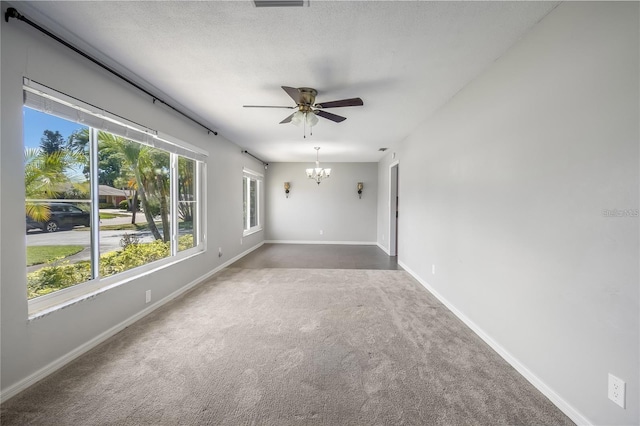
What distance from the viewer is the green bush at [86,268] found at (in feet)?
6.25

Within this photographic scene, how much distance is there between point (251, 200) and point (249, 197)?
20 centimetres

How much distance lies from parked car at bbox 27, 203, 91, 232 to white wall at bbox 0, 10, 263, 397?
0.21m

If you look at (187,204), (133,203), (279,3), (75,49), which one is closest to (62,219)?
(133,203)

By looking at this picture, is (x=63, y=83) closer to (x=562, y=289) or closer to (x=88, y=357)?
(x=88, y=357)

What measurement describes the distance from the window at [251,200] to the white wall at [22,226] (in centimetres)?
342

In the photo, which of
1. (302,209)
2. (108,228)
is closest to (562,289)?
(108,228)

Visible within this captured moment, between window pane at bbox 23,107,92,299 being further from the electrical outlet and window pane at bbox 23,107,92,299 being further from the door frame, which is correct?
the door frame

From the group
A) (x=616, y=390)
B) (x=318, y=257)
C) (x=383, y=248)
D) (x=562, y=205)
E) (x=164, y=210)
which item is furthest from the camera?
(x=383, y=248)

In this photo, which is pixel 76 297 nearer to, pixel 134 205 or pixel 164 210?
pixel 134 205

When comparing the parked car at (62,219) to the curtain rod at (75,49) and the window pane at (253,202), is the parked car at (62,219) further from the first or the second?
the window pane at (253,202)

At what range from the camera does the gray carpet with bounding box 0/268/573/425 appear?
59.4 inches

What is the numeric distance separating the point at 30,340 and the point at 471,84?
4.20 m

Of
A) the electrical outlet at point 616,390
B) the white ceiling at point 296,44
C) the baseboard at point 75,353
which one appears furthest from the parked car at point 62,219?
the electrical outlet at point 616,390

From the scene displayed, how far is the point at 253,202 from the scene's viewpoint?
715cm
